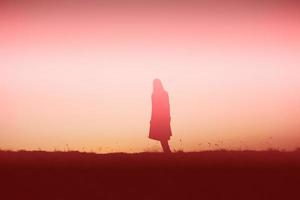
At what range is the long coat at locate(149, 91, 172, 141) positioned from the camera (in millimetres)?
19594

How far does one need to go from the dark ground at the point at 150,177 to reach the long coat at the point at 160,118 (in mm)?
5013

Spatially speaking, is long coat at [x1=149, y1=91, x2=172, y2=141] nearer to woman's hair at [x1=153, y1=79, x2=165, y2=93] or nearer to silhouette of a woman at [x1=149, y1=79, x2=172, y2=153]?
silhouette of a woman at [x1=149, y1=79, x2=172, y2=153]

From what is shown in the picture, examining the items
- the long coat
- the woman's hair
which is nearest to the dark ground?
the long coat

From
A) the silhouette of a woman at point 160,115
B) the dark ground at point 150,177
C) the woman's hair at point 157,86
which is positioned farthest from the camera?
the woman's hair at point 157,86

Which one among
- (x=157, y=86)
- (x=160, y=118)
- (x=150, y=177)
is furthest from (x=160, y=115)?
(x=150, y=177)

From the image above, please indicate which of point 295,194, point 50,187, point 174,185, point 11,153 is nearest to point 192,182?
point 174,185

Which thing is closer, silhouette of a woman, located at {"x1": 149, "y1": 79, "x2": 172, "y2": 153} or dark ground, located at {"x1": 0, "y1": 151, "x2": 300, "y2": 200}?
dark ground, located at {"x1": 0, "y1": 151, "x2": 300, "y2": 200}

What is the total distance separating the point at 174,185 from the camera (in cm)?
1152

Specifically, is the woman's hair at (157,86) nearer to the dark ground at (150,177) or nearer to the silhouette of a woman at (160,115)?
the silhouette of a woman at (160,115)

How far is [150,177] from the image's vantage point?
475 inches

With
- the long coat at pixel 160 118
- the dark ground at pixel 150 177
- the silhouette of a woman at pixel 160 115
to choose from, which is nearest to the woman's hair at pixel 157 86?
the silhouette of a woman at pixel 160 115

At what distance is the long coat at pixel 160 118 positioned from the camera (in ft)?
64.3

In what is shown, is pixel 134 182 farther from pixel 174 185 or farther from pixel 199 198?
pixel 199 198

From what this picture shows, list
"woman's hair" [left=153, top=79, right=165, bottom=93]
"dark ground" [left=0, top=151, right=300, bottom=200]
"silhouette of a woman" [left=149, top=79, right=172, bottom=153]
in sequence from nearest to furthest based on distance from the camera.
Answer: "dark ground" [left=0, top=151, right=300, bottom=200] → "silhouette of a woman" [left=149, top=79, right=172, bottom=153] → "woman's hair" [left=153, top=79, right=165, bottom=93]
